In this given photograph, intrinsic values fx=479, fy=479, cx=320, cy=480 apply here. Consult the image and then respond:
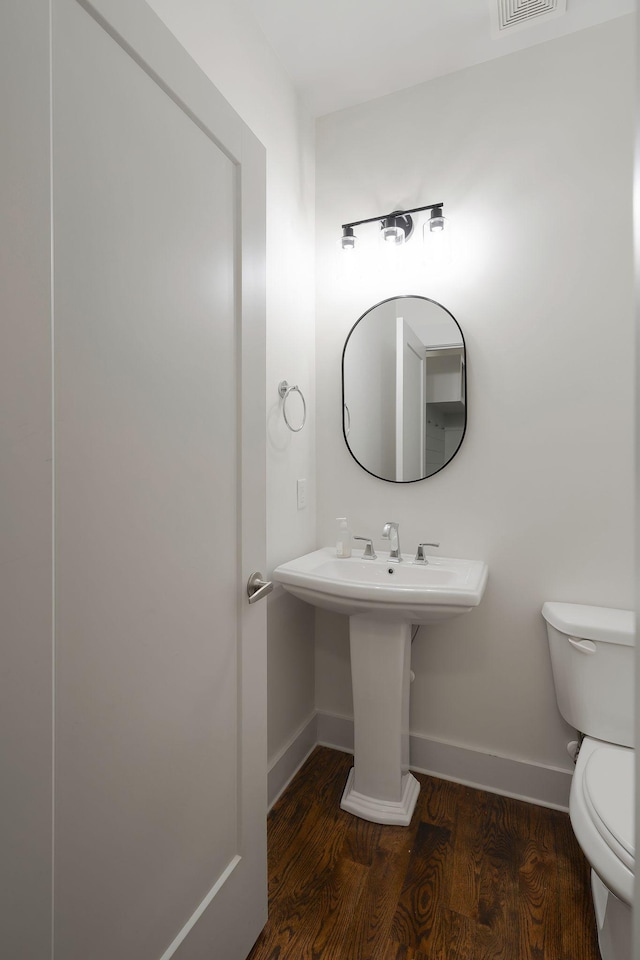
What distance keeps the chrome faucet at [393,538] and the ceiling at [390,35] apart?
1700mm

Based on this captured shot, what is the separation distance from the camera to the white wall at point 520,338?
5.22ft

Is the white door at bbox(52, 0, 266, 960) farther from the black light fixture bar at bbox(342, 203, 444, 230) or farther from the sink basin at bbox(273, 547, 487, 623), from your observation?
the black light fixture bar at bbox(342, 203, 444, 230)

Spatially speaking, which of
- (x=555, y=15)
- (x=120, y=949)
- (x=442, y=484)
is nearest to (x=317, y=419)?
(x=442, y=484)

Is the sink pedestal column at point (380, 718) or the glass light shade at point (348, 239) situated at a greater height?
the glass light shade at point (348, 239)

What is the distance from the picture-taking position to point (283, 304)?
5.88ft

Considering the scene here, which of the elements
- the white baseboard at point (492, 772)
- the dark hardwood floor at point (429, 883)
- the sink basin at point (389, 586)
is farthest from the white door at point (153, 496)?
the white baseboard at point (492, 772)

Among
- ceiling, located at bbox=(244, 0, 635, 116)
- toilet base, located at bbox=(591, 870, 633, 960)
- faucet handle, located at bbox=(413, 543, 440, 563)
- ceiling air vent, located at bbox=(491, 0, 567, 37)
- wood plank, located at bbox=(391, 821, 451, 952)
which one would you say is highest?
ceiling, located at bbox=(244, 0, 635, 116)

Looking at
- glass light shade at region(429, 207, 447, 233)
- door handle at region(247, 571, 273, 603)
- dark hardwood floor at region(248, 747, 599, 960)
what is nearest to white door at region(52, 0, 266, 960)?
door handle at region(247, 571, 273, 603)

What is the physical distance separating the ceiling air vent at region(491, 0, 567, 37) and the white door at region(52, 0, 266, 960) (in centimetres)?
104

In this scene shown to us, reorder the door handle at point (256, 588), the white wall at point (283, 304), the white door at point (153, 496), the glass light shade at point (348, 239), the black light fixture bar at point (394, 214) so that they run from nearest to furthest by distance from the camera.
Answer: the white door at point (153, 496), the door handle at point (256, 588), the white wall at point (283, 304), the black light fixture bar at point (394, 214), the glass light shade at point (348, 239)

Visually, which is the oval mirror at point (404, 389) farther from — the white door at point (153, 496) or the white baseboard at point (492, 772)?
the white baseboard at point (492, 772)

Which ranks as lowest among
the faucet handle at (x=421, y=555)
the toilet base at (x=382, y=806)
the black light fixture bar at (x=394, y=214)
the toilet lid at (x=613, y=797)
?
the toilet base at (x=382, y=806)

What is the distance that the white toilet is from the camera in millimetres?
993

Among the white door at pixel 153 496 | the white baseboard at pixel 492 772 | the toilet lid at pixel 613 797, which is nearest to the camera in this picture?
the white door at pixel 153 496
